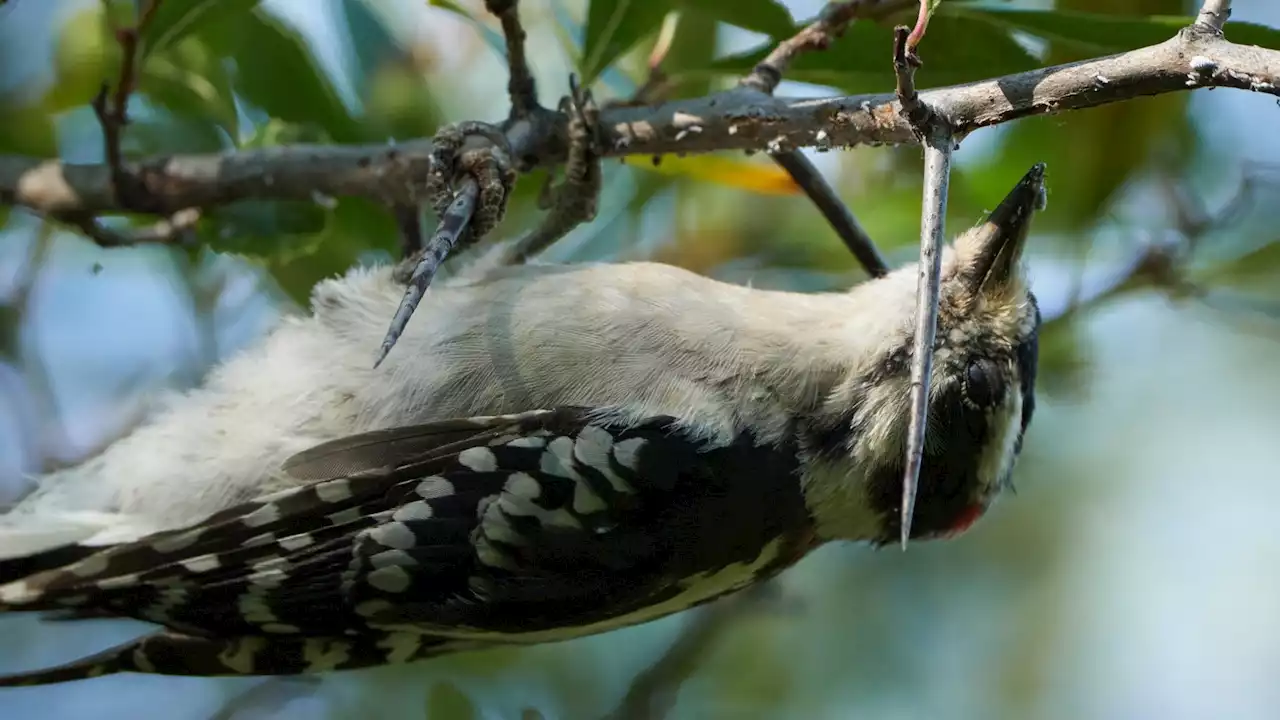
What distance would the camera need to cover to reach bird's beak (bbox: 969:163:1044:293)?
211 centimetres

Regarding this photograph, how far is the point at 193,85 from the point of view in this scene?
2.76 metres

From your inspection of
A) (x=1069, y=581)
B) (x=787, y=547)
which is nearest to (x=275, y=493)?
(x=787, y=547)

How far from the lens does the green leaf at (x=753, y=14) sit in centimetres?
208

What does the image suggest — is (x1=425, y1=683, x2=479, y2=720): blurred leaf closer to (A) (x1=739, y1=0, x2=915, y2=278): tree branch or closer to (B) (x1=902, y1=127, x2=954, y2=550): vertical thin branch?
(A) (x1=739, y1=0, x2=915, y2=278): tree branch

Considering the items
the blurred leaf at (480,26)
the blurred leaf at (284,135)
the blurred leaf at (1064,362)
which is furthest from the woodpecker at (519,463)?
the blurred leaf at (1064,362)

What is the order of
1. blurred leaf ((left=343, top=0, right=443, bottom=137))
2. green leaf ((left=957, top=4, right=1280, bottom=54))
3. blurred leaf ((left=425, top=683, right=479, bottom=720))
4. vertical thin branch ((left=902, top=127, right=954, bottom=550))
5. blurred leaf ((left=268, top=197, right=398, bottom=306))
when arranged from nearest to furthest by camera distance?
vertical thin branch ((left=902, top=127, right=954, bottom=550))
green leaf ((left=957, top=4, right=1280, bottom=54))
blurred leaf ((left=425, top=683, right=479, bottom=720))
blurred leaf ((left=268, top=197, right=398, bottom=306))
blurred leaf ((left=343, top=0, right=443, bottom=137))

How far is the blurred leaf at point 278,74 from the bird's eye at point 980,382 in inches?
58.0

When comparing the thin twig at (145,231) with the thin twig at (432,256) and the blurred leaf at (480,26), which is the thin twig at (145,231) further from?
the thin twig at (432,256)

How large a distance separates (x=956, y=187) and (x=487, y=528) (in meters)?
1.43

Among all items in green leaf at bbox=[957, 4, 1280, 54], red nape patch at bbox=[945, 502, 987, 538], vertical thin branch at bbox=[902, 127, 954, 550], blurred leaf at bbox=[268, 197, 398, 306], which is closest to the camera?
vertical thin branch at bbox=[902, 127, 954, 550]

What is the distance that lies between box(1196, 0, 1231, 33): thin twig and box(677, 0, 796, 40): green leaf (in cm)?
94

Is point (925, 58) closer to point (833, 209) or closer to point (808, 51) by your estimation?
point (808, 51)

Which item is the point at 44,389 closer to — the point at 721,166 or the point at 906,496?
the point at 721,166

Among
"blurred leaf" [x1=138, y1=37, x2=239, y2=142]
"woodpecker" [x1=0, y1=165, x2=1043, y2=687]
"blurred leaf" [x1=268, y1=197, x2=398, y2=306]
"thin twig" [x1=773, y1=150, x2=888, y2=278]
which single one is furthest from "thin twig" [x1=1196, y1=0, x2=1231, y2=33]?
"blurred leaf" [x1=138, y1=37, x2=239, y2=142]
